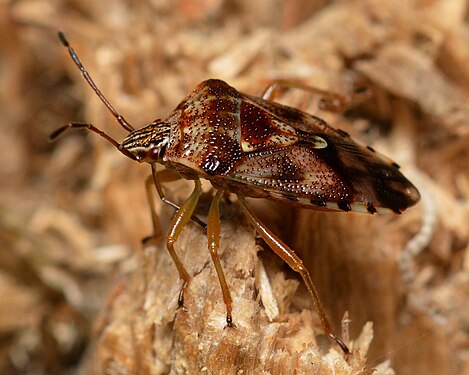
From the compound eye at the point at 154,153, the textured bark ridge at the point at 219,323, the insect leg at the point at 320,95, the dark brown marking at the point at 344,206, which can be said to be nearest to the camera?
the textured bark ridge at the point at 219,323

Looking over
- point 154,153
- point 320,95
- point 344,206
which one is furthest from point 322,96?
point 154,153

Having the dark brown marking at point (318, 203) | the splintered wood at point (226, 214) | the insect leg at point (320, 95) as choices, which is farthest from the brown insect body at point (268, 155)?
the insect leg at point (320, 95)

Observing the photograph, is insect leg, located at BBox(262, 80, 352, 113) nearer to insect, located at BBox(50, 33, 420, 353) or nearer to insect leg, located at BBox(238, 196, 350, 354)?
insect, located at BBox(50, 33, 420, 353)

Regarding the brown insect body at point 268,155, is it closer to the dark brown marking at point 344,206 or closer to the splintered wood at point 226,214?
the dark brown marking at point 344,206

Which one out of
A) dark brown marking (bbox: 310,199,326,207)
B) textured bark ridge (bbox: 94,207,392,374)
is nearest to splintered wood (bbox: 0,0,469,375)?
textured bark ridge (bbox: 94,207,392,374)

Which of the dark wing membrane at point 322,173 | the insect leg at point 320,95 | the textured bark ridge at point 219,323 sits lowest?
the textured bark ridge at point 219,323

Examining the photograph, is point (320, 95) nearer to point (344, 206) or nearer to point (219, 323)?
point (344, 206)

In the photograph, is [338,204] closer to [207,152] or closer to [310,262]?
[310,262]
